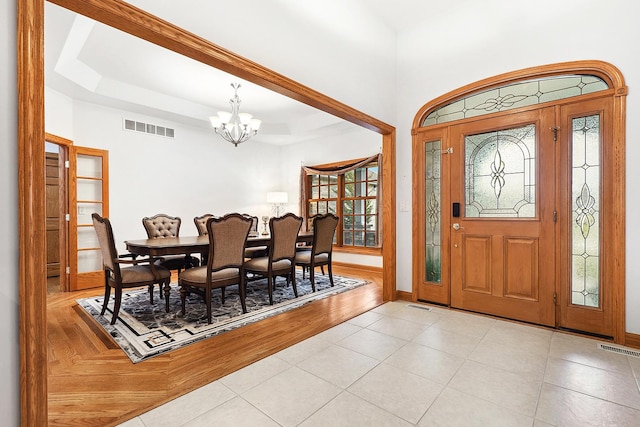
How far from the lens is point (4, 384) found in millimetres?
1292

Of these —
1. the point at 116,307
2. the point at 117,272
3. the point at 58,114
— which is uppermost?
the point at 58,114

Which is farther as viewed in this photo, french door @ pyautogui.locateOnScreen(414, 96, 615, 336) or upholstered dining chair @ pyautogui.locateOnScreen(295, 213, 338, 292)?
upholstered dining chair @ pyautogui.locateOnScreen(295, 213, 338, 292)

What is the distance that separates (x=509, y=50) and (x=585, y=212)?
5.71 ft

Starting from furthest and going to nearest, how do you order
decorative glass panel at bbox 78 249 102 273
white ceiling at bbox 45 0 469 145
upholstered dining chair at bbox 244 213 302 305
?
1. decorative glass panel at bbox 78 249 102 273
2. upholstered dining chair at bbox 244 213 302 305
3. white ceiling at bbox 45 0 469 145

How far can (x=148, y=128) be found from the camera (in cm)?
525

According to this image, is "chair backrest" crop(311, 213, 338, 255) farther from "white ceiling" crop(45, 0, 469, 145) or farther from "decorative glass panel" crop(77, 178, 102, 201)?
"decorative glass panel" crop(77, 178, 102, 201)

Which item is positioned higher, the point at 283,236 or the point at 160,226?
the point at 160,226

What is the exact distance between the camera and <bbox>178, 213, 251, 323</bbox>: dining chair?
9.97ft

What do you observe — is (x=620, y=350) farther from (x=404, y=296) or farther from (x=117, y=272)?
(x=117, y=272)

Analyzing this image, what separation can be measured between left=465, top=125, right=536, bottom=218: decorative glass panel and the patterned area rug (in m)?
2.19

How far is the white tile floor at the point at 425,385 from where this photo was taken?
1653 millimetres

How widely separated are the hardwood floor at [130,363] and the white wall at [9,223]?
433mm

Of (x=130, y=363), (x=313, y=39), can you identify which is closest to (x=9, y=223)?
(x=130, y=363)

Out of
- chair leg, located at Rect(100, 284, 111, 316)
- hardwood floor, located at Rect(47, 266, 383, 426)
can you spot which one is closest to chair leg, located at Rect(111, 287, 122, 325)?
hardwood floor, located at Rect(47, 266, 383, 426)
